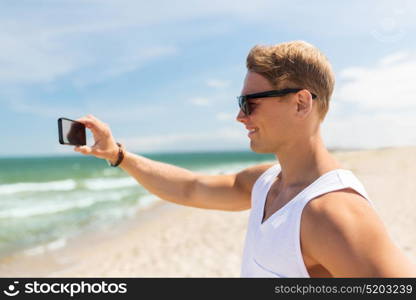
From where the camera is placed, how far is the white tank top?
1.71 m

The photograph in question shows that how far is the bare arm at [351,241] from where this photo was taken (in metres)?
1.52

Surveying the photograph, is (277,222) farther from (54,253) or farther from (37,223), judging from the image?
(37,223)

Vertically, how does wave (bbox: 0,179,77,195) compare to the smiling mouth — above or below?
below

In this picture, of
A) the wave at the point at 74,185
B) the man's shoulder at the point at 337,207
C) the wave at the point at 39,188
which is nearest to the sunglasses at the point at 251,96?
the man's shoulder at the point at 337,207

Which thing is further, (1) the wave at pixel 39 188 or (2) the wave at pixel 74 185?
(1) the wave at pixel 39 188

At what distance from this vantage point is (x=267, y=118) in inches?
82.8

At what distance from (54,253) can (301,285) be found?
8.77 metres

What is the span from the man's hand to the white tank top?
130cm

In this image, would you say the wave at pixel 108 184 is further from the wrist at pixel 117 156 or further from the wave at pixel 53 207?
the wrist at pixel 117 156

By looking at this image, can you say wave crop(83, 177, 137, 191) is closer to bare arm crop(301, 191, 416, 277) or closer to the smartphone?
the smartphone

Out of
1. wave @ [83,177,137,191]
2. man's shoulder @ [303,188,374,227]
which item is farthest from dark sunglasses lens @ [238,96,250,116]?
wave @ [83,177,137,191]

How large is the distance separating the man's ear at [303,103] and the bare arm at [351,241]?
0.49m

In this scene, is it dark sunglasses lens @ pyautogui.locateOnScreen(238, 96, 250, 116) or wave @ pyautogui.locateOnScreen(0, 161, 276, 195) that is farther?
wave @ pyautogui.locateOnScreen(0, 161, 276, 195)

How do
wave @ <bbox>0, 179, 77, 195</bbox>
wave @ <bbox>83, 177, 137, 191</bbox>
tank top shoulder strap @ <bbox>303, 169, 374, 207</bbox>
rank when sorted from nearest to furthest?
tank top shoulder strap @ <bbox>303, 169, 374, 207</bbox> → wave @ <bbox>83, 177, 137, 191</bbox> → wave @ <bbox>0, 179, 77, 195</bbox>
